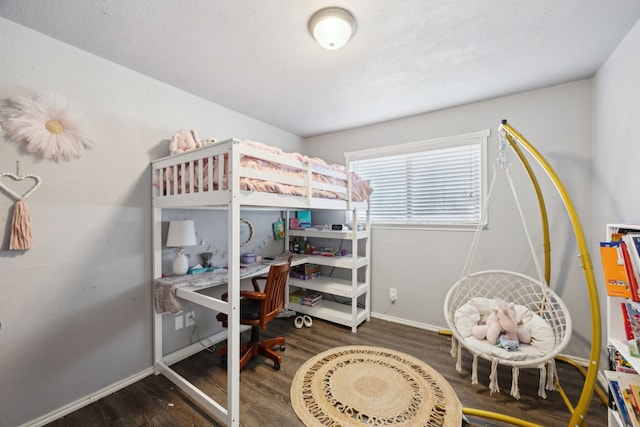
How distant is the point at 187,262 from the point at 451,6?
2.56m

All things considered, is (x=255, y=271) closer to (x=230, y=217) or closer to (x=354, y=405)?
(x=230, y=217)

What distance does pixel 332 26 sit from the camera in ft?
4.70

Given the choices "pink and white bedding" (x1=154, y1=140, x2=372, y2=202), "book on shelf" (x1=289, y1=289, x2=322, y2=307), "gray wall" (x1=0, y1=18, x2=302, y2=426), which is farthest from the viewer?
"book on shelf" (x1=289, y1=289, x2=322, y2=307)

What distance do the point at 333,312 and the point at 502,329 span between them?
5.38ft

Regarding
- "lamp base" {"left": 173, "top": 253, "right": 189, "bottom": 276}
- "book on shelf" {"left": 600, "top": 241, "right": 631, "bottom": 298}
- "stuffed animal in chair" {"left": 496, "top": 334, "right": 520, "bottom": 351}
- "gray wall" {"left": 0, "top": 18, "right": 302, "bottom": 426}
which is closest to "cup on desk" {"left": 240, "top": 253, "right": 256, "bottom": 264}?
"lamp base" {"left": 173, "top": 253, "right": 189, "bottom": 276}

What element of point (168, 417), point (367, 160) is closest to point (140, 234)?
point (168, 417)

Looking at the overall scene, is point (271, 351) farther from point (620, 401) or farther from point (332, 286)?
point (620, 401)

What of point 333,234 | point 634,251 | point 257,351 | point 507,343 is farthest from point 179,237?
point 634,251

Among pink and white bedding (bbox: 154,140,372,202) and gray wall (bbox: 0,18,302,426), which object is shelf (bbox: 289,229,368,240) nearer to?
pink and white bedding (bbox: 154,140,372,202)

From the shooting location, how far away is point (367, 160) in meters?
3.29

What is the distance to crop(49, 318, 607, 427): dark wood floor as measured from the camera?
62.4 inches

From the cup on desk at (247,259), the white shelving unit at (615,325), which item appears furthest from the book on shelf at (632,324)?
the cup on desk at (247,259)

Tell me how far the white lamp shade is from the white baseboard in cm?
103

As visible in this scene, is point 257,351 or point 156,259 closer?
point 156,259
